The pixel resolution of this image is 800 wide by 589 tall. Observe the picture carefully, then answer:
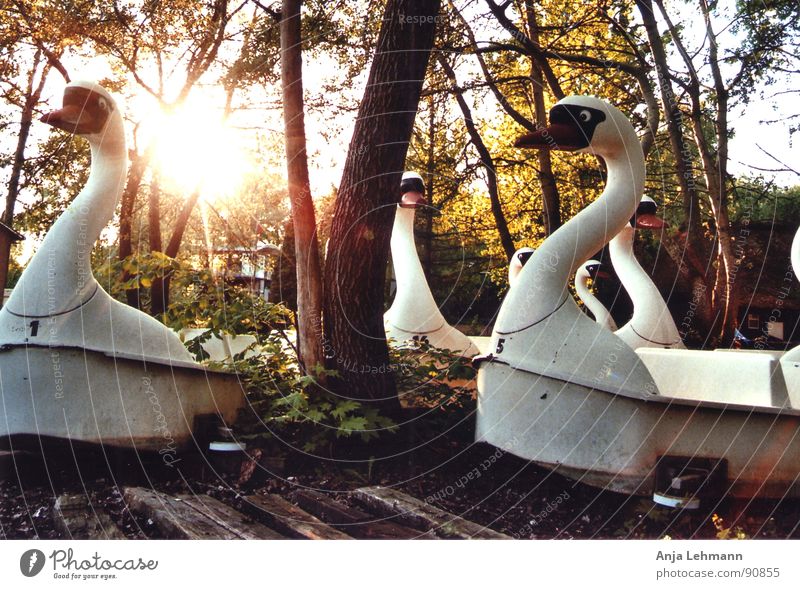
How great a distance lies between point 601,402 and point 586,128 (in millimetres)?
930

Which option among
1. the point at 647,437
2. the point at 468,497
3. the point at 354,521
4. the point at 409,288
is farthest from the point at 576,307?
the point at 409,288

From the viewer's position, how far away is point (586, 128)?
232 cm

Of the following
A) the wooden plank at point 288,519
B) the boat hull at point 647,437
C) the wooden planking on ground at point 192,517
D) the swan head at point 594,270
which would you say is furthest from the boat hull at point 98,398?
the swan head at point 594,270

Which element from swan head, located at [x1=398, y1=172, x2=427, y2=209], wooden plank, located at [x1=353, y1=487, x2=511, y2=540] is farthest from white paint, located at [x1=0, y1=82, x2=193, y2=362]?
swan head, located at [x1=398, y1=172, x2=427, y2=209]

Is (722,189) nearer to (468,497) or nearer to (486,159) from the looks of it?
(486,159)

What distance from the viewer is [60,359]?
205 centimetres

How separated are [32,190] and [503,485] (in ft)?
6.29

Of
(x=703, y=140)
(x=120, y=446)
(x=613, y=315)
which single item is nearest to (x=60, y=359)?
(x=120, y=446)

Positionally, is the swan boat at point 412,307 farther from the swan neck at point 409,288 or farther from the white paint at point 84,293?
the white paint at point 84,293

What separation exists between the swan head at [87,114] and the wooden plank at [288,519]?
4.25 ft

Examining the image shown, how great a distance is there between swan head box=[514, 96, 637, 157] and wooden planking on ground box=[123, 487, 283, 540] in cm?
148

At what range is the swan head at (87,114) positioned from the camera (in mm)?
2129

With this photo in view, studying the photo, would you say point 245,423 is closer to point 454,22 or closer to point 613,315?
point 454,22
